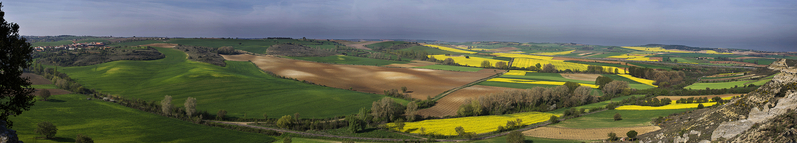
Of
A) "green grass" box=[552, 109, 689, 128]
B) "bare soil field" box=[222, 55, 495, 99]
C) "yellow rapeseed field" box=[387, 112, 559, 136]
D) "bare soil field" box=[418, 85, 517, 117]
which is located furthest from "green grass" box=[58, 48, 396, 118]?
"green grass" box=[552, 109, 689, 128]

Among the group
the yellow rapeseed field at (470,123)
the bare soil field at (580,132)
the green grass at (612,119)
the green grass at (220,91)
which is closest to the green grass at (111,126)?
the green grass at (220,91)

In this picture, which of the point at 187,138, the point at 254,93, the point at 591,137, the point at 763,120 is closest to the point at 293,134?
the point at 187,138

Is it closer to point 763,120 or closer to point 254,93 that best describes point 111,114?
point 254,93

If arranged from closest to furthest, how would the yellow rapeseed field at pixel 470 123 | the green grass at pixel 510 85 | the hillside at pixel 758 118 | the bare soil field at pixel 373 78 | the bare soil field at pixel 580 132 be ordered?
the hillside at pixel 758 118 → the bare soil field at pixel 580 132 → the yellow rapeseed field at pixel 470 123 → the bare soil field at pixel 373 78 → the green grass at pixel 510 85

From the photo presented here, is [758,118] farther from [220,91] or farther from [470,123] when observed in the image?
[220,91]

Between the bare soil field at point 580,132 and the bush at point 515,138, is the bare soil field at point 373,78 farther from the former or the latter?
the bush at point 515,138

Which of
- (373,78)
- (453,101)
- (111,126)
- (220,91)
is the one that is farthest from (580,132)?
(220,91)

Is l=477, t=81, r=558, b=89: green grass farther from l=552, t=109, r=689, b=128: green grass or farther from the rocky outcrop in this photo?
the rocky outcrop
